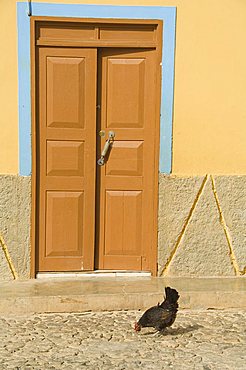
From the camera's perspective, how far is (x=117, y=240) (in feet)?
21.4

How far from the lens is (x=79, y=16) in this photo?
6156 mm

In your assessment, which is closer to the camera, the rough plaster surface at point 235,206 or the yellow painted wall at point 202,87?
the yellow painted wall at point 202,87

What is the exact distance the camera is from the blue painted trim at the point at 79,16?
6129mm

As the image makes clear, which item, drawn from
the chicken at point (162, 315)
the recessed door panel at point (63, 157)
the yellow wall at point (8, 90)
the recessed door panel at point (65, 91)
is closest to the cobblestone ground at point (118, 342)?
the chicken at point (162, 315)

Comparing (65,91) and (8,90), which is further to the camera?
(65,91)

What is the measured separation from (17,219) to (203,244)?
192 cm

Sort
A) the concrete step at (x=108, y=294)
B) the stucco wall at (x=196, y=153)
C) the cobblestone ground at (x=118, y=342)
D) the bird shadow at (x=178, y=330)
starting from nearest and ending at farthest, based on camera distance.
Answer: the cobblestone ground at (x=118, y=342) → the bird shadow at (x=178, y=330) → the concrete step at (x=108, y=294) → the stucco wall at (x=196, y=153)

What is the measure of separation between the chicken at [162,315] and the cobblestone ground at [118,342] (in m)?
0.12

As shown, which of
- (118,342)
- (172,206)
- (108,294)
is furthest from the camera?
(172,206)

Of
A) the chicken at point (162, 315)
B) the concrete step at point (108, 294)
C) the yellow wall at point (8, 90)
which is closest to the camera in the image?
the chicken at point (162, 315)

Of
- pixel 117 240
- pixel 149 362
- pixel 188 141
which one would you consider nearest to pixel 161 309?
pixel 149 362

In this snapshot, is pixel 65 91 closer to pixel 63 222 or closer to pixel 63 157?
pixel 63 157

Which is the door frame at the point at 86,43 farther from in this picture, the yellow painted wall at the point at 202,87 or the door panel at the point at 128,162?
the yellow painted wall at the point at 202,87

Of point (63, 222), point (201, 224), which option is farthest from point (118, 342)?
point (201, 224)
